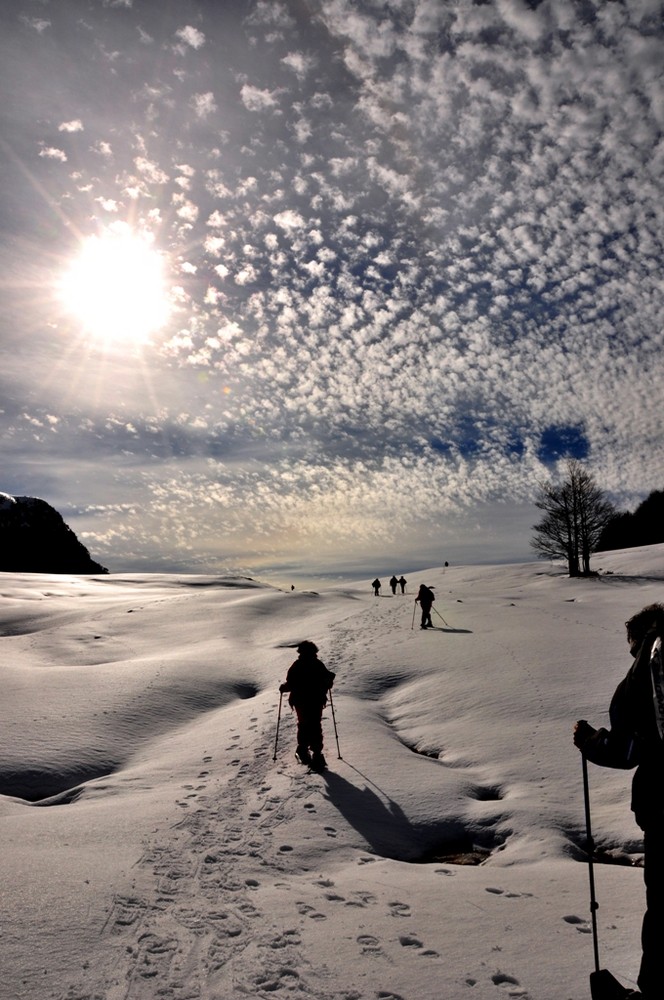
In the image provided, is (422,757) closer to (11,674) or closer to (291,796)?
(291,796)

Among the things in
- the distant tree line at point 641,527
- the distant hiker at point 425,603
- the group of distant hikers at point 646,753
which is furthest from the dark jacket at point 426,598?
the distant tree line at point 641,527

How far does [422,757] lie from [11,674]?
10.6 m

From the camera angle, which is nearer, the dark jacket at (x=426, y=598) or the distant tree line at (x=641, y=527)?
the dark jacket at (x=426, y=598)

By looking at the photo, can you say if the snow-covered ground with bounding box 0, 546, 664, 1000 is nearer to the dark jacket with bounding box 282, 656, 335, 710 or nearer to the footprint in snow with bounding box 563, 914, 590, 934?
the footprint in snow with bounding box 563, 914, 590, 934

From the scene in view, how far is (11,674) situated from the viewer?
14109 mm

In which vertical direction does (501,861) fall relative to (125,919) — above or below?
below

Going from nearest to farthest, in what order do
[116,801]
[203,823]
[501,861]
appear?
1. [501,861]
2. [203,823]
3. [116,801]

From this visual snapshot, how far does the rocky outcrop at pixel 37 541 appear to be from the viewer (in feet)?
457

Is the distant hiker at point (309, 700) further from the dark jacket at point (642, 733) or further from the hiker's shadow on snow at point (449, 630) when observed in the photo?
the hiker's shadow on snow at point (449, 630)

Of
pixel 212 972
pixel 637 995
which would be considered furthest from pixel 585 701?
pixel 212 972

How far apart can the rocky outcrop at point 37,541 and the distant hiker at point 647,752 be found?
5788 inches

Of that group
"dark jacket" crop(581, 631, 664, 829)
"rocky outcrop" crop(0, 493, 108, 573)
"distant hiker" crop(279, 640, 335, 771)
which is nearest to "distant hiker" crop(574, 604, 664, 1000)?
"dark jacket" crop(581, 631, 664, 829)

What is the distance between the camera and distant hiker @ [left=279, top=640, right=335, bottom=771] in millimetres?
9312

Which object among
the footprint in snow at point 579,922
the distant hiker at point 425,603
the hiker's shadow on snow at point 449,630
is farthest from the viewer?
the distant hiker at point 425,603
